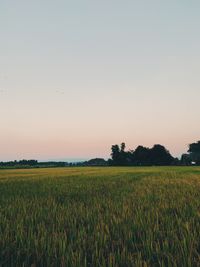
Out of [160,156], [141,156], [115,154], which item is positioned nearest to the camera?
[160,156]

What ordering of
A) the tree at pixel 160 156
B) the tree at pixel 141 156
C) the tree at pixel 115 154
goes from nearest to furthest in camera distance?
1. the tree at pixel 160 156
2. the tree at pixel 141 156
3. the tree at pixel 115 154

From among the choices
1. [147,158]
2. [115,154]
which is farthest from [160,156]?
[115,154]

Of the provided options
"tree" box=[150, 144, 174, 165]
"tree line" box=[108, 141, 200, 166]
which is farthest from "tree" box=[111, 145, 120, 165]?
"tree" box=[150, 144, 174, 165]

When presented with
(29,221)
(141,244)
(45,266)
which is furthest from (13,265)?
(29,221)

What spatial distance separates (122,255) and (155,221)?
6.94ft

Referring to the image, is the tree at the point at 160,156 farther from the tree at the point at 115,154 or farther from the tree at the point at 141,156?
the tree at the point at 115,154

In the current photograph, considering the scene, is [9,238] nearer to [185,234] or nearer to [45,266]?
[45,266]

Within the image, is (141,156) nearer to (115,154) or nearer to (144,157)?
(144,157)

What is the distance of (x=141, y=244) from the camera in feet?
14.2

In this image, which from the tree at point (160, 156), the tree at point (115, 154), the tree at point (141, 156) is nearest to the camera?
the tree at point (160, 156)

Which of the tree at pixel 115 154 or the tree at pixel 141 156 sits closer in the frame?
the tree at pixel 141 156

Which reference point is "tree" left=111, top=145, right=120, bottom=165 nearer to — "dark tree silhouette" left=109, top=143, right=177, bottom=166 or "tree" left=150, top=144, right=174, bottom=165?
"dark tree silhouette" left=109, top=143, right=177, bottom=166

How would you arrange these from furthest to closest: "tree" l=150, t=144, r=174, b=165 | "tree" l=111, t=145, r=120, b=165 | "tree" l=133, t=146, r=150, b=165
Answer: "tree" l=111, t=145, r=120, b=165 → "tree" l=133, t=146, r=150, b=165 → "tree" l=150, t=144, r=174, b=165

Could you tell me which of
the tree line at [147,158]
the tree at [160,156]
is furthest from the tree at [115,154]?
the tree at [160,156]
